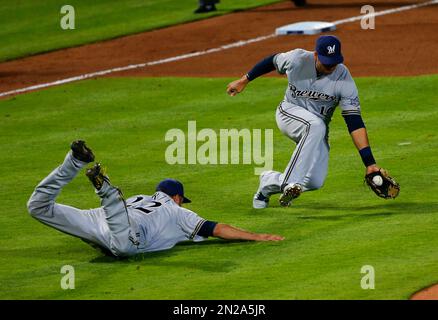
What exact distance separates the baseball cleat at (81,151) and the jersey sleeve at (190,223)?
1023 millimetres

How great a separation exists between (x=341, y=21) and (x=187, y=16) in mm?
3452

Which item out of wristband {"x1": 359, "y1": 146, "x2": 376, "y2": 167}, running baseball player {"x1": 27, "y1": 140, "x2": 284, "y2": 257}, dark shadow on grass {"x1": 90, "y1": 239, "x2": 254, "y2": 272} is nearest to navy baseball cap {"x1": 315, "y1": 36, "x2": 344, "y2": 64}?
wristband {"x1": 359, "y1": 146, "x2": 376, "y2": 167}

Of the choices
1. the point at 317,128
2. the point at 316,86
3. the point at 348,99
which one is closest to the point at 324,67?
the point at 316,86

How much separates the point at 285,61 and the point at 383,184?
5.47 ft

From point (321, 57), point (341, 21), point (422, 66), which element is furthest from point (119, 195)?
point (341, 21)

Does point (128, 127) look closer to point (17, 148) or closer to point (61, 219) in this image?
point (17, 148)

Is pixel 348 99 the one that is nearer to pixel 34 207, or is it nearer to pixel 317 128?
pixel 317 128

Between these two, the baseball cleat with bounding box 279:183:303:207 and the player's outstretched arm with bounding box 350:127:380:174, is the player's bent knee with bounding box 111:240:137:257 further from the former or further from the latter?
the player's outstretched arm with bounding box 350:127:380:174

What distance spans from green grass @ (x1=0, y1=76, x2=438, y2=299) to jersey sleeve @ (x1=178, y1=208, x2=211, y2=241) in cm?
24

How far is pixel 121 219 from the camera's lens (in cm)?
1039

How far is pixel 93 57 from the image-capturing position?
2217 centimetres

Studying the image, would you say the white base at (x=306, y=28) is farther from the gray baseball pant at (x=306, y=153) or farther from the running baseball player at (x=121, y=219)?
the running baseball player at (x=121, y=219)

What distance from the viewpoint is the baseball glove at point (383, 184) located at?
1155cm
